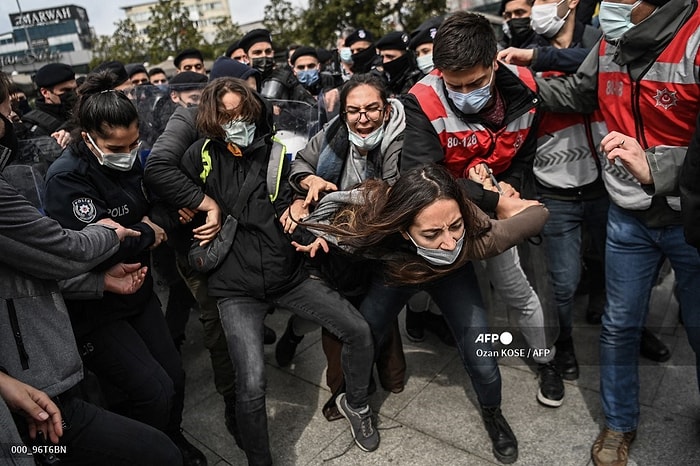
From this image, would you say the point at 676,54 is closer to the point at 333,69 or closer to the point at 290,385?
the point at 290,385

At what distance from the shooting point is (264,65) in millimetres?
4875

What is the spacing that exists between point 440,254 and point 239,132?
117 centimetres

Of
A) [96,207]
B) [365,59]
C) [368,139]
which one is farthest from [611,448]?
[365,59]

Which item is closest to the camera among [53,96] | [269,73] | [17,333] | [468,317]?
[17,333]

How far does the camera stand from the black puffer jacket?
8.29 ft

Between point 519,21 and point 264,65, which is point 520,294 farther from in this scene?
point 264,65

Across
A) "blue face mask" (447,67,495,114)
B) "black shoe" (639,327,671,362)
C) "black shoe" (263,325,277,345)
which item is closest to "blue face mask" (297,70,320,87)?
"black shoe" (263,325,277,345)

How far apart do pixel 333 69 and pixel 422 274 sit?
21.2 ft

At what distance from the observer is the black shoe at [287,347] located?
3.43m

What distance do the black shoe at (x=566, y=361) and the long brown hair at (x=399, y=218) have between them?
116cm

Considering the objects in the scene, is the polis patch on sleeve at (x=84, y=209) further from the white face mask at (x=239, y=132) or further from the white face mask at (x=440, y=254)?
the white face mask at (x=440, y=254)

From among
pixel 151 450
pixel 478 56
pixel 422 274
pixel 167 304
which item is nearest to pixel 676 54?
pixel 478 56

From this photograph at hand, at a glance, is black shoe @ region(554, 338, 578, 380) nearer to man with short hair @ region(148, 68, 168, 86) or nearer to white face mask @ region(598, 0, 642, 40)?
white face mask @ region(598, 0, 642, 40)

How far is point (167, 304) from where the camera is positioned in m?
3.52
